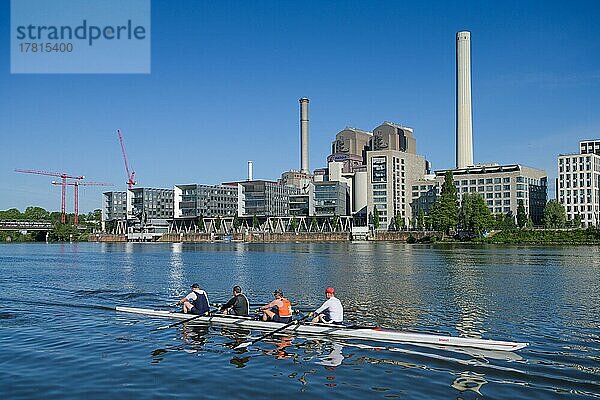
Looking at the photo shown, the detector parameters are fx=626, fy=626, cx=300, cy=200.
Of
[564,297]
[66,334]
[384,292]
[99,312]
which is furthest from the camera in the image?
[384,292]

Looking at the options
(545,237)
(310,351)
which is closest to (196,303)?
(310,351)

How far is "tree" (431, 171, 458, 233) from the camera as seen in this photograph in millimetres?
160750

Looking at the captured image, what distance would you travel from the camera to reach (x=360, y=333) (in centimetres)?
2748

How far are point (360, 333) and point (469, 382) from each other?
23.4ft

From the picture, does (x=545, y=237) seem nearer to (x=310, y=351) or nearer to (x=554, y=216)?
(x=554, y=216)

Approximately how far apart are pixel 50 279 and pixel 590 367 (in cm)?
5315

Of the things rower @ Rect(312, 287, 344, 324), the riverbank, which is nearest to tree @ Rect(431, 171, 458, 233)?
the riverbank

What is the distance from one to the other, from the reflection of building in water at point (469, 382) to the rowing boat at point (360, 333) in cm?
346

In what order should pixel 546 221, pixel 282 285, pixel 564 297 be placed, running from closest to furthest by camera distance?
pixel 564 297 → pixel 282 285 → pixel 546 221

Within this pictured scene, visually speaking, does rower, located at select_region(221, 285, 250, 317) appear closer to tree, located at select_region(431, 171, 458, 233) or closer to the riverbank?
the riverbank

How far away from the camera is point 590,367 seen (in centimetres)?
2311

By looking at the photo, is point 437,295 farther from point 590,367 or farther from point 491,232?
point 491,232

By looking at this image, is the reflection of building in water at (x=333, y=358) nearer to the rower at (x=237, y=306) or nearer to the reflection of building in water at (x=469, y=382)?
the reflection of building in water at (x=469, y=382)

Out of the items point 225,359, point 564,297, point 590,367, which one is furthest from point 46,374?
point 564,297
